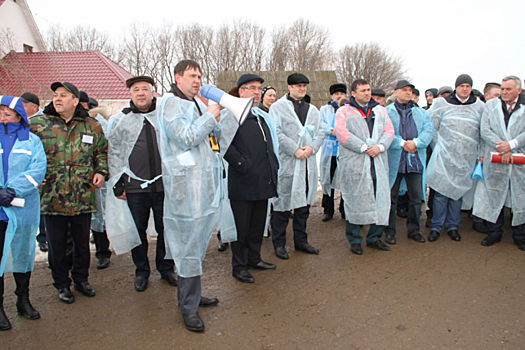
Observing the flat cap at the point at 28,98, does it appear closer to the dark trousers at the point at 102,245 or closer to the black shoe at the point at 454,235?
the dark trousers at the point at 102,245

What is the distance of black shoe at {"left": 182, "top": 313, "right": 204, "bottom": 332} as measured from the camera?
293cm

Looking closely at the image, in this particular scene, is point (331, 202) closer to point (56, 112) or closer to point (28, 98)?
point (56, 112)

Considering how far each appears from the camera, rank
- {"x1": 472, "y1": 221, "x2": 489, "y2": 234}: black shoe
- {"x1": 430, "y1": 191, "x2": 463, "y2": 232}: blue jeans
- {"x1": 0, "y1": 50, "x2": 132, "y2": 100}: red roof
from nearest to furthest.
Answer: {"x1": 430, "y1": 191, "x2": 463, "y2": 232}: blue jeans
{"x1": 472, "y1": 221, "x2": 489, "y2": 234}: black shoe
{"x1": 0, "y1": 50, "x2": 132, "y2": 100}: red roof

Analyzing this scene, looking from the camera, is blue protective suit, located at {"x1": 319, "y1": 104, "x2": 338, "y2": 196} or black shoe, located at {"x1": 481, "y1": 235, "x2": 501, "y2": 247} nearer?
black shoe, located at {"x1": 481, "y1": 235, "x2": 501, "y2": 247}

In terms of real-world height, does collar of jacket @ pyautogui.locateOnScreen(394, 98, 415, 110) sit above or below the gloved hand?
above

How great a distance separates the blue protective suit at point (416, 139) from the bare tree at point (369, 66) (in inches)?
1443

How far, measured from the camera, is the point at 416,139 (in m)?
4.86

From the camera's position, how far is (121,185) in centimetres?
366

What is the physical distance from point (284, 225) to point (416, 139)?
1.97 meters

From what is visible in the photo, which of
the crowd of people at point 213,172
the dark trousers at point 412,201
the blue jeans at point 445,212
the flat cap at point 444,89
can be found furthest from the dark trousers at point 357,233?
the flat cap at point 444,89

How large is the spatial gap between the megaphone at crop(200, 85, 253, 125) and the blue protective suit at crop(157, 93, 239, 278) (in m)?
0.16

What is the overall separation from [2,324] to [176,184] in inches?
69.9

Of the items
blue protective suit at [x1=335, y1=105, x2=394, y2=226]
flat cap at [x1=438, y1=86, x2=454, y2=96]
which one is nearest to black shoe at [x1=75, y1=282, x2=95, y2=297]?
blue protective suit at [x1=335, y1=105, x2=394, y2=226]

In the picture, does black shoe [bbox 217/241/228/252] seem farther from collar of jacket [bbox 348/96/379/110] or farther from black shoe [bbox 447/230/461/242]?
black shoe [bbox 447/230/461/242]
